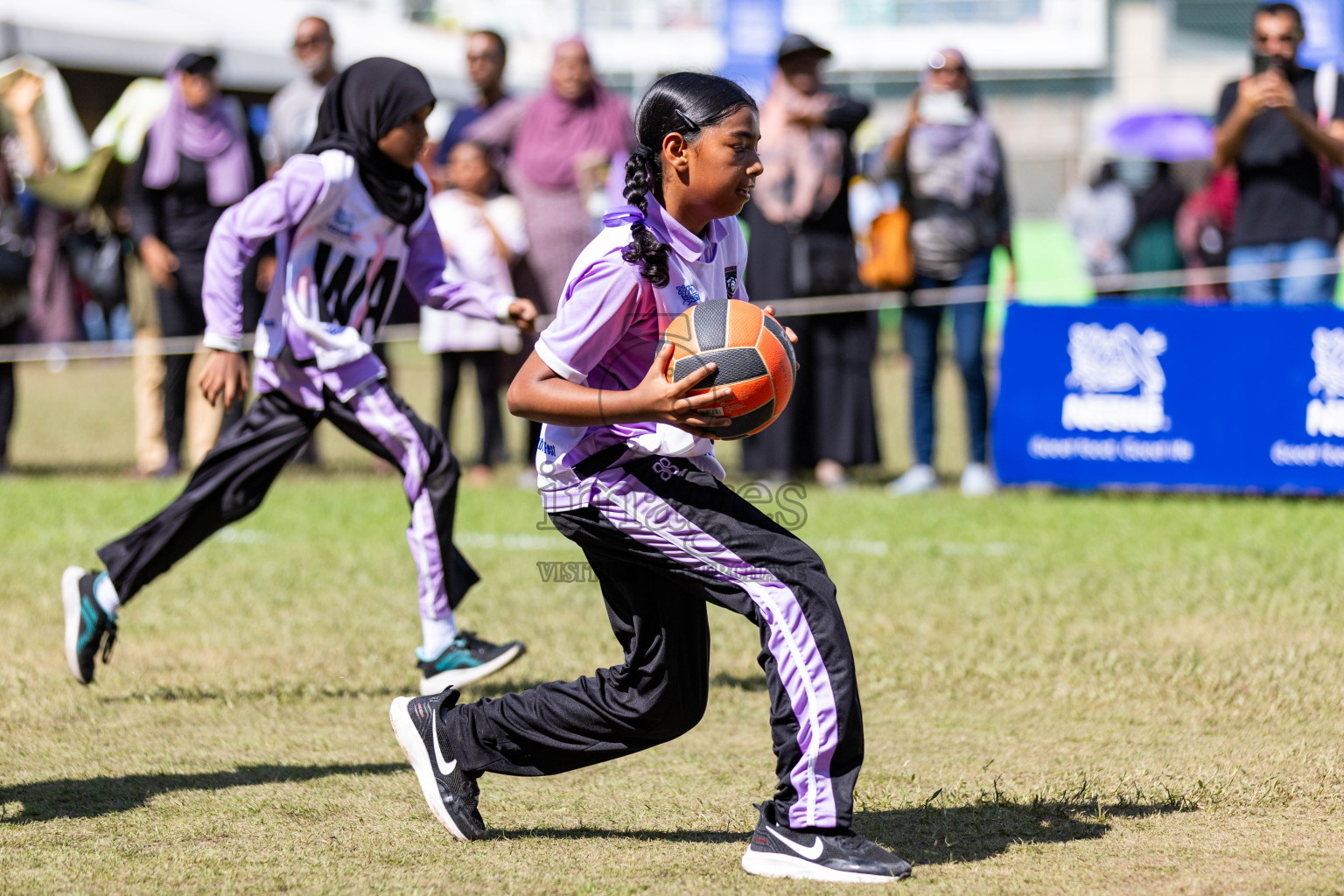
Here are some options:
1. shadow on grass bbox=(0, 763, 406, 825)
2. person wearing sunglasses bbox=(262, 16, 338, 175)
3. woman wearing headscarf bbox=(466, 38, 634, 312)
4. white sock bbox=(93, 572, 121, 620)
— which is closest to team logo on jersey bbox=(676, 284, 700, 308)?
shadow on grass bbox=(0, 763, 406, 825)

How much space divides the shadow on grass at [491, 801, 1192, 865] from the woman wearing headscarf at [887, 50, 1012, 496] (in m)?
6.01

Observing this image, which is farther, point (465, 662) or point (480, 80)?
point (480, 80)

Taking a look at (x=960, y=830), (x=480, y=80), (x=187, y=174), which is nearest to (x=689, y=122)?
(x=960, y=830)

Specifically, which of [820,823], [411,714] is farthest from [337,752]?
[820,823]

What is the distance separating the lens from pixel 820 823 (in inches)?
149

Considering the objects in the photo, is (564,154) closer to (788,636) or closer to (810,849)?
(788,636)

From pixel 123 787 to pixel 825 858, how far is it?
2.08 metres

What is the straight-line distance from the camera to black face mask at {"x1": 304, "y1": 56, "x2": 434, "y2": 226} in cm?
597

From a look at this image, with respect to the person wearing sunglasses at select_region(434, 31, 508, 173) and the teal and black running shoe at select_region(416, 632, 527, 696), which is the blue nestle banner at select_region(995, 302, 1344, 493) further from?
the teal and black running shoe at select_region(416, 632, 527, 696)

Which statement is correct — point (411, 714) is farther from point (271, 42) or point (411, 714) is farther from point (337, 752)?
point (271, 42)

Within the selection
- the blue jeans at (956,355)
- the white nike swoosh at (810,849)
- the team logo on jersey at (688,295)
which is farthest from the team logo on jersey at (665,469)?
the blue jeans at (956,355)

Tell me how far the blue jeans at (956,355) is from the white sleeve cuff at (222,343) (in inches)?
221

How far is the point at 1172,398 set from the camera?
1010cm

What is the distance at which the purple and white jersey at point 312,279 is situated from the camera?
5.83m
